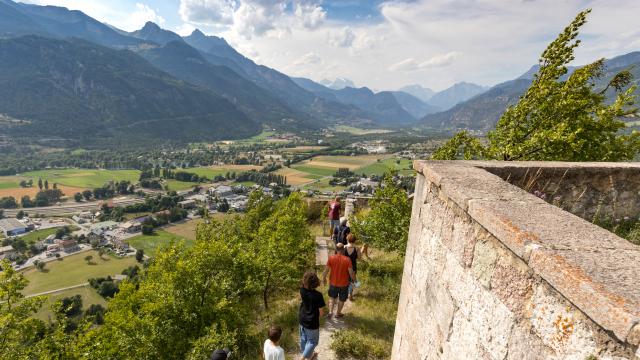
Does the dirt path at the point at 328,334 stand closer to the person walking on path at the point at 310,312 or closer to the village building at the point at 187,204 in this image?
the person walking on path at the point at 310,312

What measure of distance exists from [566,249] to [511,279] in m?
0.32

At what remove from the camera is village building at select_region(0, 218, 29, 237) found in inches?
2274

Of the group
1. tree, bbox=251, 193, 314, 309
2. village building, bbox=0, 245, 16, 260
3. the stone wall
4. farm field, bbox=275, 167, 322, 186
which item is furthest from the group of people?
farm field, bbox=275, 167, 322, 186

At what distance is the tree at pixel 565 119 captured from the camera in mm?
8211

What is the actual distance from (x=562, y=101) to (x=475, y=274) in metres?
8.74

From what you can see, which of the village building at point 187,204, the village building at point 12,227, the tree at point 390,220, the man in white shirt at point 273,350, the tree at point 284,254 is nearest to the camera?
the man in white shirt at point 273,350

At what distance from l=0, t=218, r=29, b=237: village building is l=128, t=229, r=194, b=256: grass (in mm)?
21173

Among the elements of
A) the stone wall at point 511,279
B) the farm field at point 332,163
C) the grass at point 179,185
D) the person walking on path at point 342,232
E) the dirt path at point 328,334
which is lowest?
the grass at point 179,185

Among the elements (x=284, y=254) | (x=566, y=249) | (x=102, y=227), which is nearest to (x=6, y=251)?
(x=102, y=227)

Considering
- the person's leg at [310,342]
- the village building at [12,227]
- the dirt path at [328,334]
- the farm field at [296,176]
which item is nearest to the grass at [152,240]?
the village building at [12,227]

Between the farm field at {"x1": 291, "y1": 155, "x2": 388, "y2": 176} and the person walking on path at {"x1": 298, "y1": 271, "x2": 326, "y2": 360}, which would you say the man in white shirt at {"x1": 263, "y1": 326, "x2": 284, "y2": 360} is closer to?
the person walking on path at {"x1": 298, "y1": 271, "x2": 326, "y2": 360}

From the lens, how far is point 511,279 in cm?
193

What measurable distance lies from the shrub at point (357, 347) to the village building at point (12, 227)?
72.2 m

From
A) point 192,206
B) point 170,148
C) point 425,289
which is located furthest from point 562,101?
point 170,148
